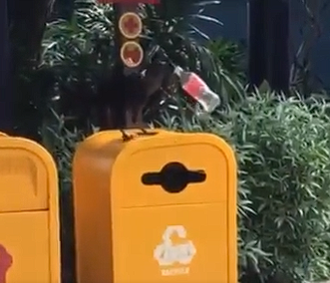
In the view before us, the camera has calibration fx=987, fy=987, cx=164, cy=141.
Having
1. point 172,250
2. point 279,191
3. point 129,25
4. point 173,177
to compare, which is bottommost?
point 172,250

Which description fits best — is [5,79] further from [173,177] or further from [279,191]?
[173,177]

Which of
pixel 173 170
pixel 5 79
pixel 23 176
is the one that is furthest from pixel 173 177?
pixel 5 79

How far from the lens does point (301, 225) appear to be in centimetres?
539

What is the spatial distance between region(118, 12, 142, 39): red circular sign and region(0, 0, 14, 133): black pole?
1.45m

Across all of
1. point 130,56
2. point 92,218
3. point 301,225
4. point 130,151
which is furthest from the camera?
point 301,225

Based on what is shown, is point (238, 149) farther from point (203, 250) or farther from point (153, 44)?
point (203, 250)

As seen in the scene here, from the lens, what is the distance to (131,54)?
470 cm

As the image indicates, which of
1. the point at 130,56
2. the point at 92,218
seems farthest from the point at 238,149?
the point at 92,218

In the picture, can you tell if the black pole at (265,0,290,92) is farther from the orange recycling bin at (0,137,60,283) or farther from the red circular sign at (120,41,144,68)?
the orange recycling bin at (0,137,60,283)

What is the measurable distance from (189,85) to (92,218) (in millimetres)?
748

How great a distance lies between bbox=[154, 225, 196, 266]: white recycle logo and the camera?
396cm

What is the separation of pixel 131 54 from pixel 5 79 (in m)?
1.53

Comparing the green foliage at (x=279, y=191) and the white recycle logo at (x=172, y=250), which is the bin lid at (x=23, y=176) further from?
the green foliage at (x=279, y=191)

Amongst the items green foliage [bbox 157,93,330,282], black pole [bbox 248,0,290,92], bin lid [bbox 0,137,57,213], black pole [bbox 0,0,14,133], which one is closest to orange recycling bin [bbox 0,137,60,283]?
bin lid [bbox 0,137,57,213]
